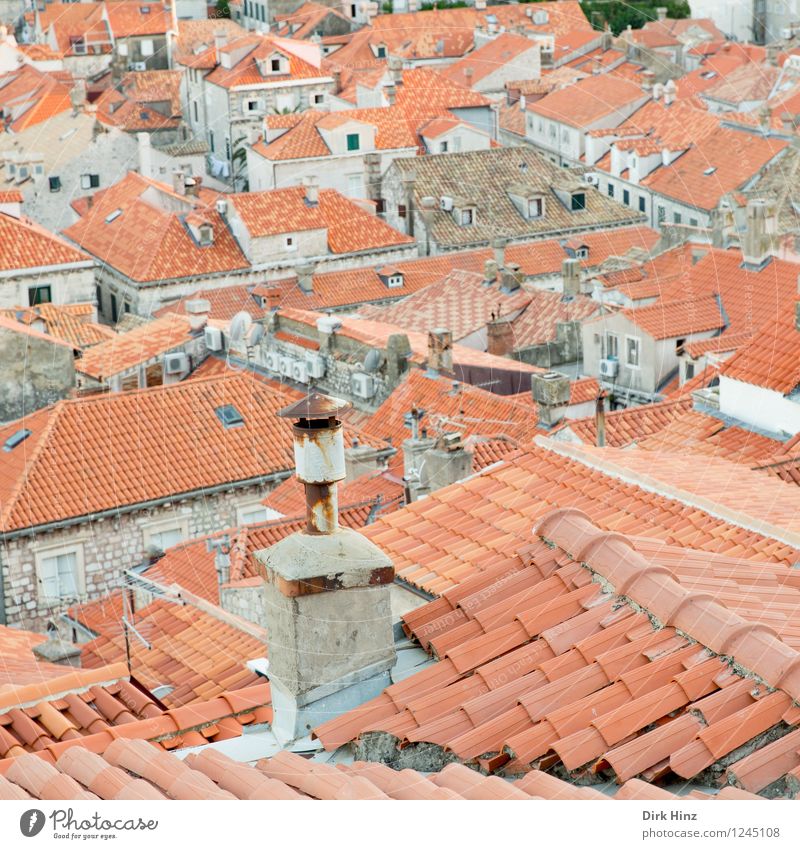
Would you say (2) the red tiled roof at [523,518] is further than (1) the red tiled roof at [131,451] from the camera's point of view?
No

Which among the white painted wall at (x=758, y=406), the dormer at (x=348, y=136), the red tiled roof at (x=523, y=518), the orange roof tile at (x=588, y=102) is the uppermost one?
the red tiled roof at (x=523, y=518)

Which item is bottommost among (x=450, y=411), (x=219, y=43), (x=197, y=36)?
(x=197, y=36)

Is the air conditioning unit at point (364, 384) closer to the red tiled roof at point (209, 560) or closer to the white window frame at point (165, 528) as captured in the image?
the white window frame at point (165, 528)

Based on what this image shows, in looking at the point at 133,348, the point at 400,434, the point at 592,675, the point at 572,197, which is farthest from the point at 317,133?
the point at 592,675

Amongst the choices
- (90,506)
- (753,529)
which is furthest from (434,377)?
(753,529)

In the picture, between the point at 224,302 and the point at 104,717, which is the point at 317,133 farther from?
the point at 104,717

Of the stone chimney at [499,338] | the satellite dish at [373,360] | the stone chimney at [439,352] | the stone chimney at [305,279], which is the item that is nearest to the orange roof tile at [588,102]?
the stone chimney at [305,279]

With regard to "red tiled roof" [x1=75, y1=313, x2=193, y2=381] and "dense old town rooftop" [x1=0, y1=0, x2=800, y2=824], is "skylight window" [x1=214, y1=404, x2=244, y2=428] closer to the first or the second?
"dense old town rooftop" [x1=0, y1=0, x2=800, y2=824]

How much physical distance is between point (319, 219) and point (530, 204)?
196 inches

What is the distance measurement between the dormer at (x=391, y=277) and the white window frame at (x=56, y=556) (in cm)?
1527

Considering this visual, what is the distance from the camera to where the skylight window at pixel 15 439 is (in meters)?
19.7

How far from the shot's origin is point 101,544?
1906cm

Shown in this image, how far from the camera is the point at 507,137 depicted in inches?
2021

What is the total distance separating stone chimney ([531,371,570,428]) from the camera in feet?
61.4
